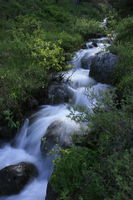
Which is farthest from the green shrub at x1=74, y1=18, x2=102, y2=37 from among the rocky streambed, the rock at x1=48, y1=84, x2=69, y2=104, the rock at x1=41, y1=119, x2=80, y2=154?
the rock at x1=41, y1=119, x2=80, y2=154

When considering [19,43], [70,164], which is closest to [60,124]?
[70,164]

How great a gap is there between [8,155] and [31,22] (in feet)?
27.7

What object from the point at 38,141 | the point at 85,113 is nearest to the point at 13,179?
the point at 38,141

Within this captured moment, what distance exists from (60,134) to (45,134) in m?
0.58

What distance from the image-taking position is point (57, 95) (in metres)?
8.51

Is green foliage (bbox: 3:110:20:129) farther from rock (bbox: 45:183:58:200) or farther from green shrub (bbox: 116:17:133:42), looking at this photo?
green shrub (bbox: 116:17:133:42)

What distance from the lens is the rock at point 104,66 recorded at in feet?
28.6

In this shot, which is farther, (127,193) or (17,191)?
(17,191)

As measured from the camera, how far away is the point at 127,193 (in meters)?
3.12

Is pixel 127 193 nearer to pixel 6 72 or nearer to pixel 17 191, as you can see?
pixel 17 191

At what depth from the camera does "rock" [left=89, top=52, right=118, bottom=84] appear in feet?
28.6

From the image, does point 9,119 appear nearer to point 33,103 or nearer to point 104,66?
point 33,103

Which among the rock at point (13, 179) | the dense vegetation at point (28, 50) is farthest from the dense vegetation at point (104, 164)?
the dense vegetation at point (28, 50)

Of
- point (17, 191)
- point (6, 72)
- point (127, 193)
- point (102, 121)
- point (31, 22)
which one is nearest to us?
point (127, 193)
